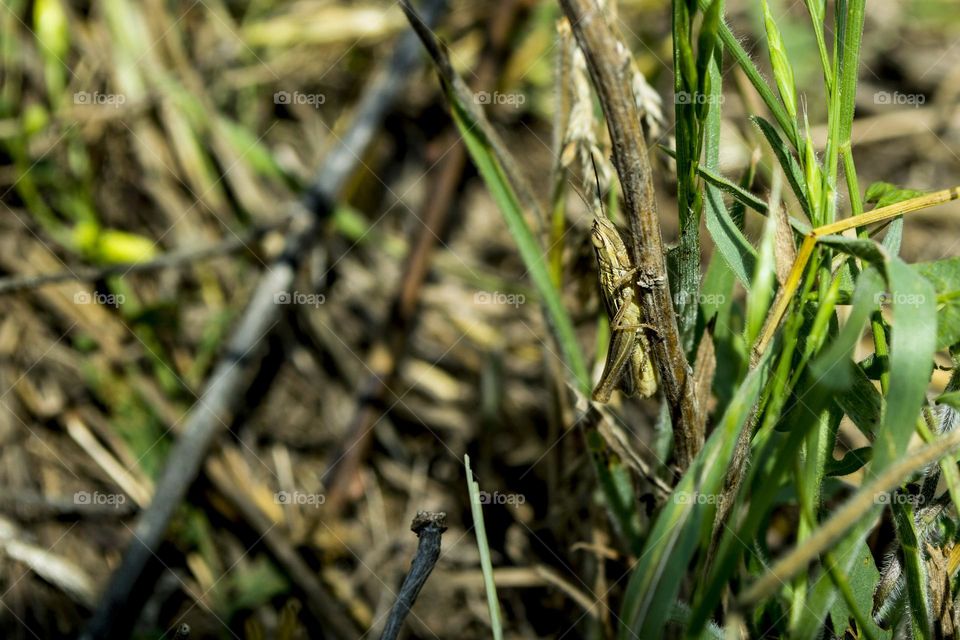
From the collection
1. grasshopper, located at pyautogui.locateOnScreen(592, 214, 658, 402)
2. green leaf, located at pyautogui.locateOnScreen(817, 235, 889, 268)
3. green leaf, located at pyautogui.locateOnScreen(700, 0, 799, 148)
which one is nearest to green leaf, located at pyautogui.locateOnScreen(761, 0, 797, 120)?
green leaf, located at pyautogui.locateOnScreen(700, 0, 799, 148)

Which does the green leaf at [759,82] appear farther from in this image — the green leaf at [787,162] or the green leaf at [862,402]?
the green leaf at [862,402]

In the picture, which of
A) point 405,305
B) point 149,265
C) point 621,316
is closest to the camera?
point 621,316

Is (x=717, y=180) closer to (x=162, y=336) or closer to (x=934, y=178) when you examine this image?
(x=162, y=336)

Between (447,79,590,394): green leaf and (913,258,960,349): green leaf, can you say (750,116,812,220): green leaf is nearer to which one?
(913,258,960,349): green leaf

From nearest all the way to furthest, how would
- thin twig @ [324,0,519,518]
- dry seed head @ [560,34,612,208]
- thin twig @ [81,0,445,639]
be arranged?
dry seed head @ [560,34,612,208] → thin twig @ [81,0,445,639] → thin twig @ [324,0,519,518]

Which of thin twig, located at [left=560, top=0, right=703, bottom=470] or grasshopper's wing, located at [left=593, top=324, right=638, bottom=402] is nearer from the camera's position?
thin twig, located at [left=560, top=0, right=703, bottom=470]

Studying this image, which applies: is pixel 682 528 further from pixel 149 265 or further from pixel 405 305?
pixel 149 265

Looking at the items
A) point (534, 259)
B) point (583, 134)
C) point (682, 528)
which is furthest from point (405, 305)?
point (682, 528)
